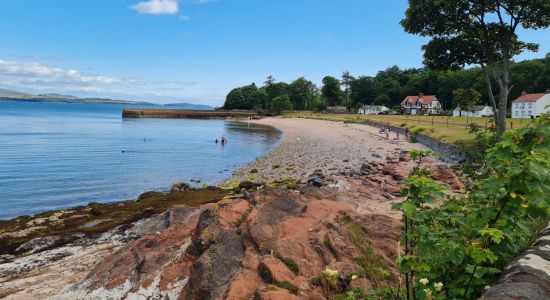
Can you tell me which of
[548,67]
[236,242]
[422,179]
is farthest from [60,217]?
[548,67]

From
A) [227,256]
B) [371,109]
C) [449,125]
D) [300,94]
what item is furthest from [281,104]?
[227,256]

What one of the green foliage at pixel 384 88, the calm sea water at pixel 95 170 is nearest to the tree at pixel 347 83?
the green foliage at pixel 384 88

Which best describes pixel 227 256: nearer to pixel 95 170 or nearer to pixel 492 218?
pixel 492 218

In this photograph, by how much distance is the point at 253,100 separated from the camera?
6393 inches

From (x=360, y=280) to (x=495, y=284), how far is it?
82.5 inches

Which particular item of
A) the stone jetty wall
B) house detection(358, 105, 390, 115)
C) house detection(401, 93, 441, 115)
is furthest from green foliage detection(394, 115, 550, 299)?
the stone jetty wall

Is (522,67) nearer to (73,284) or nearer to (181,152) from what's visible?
A: (181,152)

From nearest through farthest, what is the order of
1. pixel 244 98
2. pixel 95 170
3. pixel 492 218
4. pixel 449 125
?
pixel 492 218
pixel 95 170
pixel 449 125
pixel 244 98

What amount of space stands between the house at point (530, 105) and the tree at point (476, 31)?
231 feet

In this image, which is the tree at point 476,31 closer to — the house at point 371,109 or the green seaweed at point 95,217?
the green seaweed at point 95,217

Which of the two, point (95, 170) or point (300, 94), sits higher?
point (300, 94)

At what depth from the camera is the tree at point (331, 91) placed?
141500 millimetres

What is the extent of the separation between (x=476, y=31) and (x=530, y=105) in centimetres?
7772

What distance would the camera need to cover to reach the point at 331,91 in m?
143
